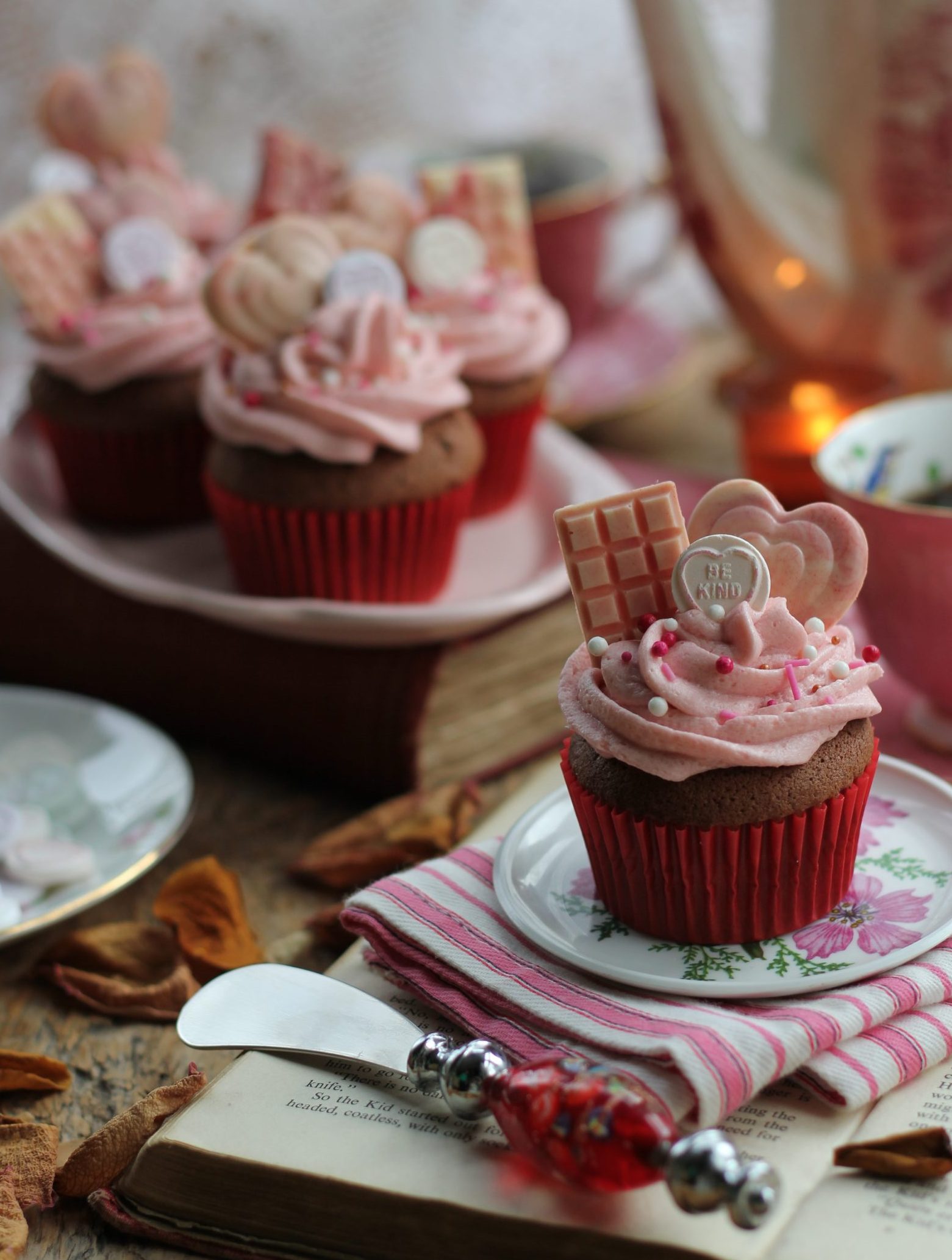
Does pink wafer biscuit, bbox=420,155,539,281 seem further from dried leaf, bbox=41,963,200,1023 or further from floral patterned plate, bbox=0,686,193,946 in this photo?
dried leaf, bbox=41,963,200,1023

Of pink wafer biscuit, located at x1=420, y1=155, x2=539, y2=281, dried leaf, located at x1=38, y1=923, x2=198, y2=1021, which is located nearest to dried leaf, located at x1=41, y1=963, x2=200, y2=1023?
dried leaf, located at x1=38, y1=923, x2=198, y2=1021

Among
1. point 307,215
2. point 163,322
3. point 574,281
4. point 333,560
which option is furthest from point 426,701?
point 574,281

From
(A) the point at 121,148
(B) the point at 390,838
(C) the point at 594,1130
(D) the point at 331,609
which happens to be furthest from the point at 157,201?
(C) the point at 594,1130

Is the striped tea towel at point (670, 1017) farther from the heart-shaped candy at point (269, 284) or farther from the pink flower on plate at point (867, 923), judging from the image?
the heart-shaped candy at point (269, 284)

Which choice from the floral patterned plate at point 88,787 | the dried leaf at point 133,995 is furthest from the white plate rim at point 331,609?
the dried leaf at point 133,995

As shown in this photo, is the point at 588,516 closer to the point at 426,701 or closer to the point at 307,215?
the point at 426,701
